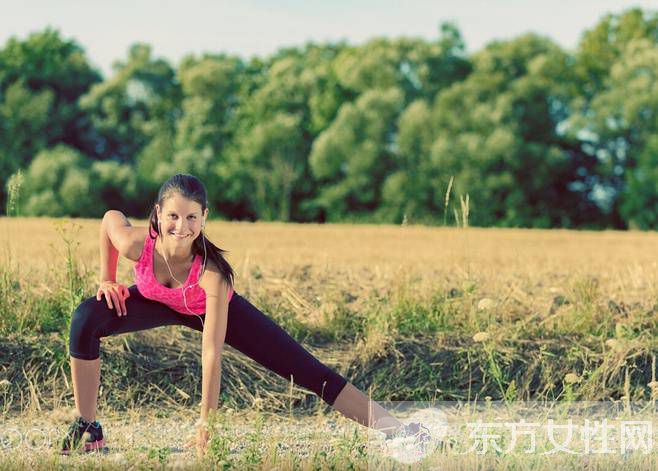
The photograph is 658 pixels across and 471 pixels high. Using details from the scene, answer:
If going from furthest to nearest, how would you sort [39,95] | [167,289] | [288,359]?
1. [39,95]
2. [288,359]
3. [167,289]

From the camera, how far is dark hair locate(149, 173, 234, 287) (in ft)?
12.2

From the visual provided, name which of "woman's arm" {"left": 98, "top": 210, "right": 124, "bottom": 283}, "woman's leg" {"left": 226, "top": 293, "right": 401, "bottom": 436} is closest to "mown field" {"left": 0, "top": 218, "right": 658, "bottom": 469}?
"woman's leg" {"left": 226, "top": 293, "right": 401, "bottom": 436}

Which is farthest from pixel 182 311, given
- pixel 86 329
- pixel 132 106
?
pixel 132 106

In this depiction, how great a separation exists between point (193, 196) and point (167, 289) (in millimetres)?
417

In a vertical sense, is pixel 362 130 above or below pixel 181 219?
above

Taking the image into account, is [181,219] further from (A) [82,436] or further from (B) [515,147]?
(B) [515,147]

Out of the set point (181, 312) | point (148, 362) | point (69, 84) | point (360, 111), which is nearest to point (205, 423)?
point (181, 312)

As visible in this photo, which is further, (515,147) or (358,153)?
(358,153)

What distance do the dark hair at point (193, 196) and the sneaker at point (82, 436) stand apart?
0.87 metres

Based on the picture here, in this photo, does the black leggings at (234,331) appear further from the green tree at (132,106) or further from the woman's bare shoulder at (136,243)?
the green tree at (132,106)

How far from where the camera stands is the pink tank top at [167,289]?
12.6 ft

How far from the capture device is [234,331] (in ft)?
13.2

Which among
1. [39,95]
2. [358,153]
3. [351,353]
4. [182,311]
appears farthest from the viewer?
[39,95]

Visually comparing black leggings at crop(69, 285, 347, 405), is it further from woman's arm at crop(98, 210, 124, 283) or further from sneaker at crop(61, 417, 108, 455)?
sneaker at crop(61, 417, 108, 455)
